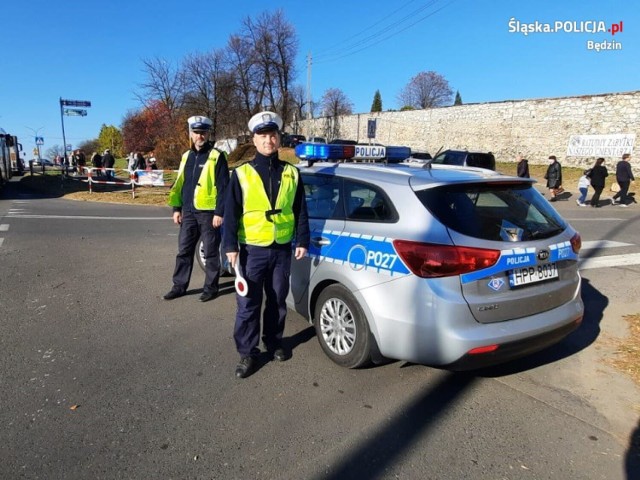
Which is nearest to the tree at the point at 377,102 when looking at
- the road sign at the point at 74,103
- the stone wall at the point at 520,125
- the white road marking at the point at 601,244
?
the stone wall at the point at 520,125

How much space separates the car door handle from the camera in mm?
3454

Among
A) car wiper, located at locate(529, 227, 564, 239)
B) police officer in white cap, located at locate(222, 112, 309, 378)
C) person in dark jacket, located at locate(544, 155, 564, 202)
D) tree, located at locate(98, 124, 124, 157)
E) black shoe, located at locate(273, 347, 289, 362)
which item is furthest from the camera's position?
tree, located at locate(98, 124, 124, 157)

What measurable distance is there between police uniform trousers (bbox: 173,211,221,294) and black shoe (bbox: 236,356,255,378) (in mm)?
1759

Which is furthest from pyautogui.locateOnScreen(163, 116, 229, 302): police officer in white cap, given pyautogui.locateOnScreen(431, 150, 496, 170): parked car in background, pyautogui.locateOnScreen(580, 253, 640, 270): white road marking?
pyautogui.locateOnScreen(431, 150, 496, 170): parked car in background

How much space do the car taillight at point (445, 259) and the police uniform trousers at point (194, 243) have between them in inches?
107

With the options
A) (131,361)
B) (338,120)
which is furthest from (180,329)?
(338,120)

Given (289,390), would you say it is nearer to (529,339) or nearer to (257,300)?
(257,300)

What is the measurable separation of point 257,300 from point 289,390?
2.29ft

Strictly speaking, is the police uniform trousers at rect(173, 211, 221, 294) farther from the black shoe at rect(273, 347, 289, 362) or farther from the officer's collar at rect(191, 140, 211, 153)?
the black shoe at rect(273, 347, 289, 362)

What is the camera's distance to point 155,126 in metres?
39.9

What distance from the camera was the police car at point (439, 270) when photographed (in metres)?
2.76

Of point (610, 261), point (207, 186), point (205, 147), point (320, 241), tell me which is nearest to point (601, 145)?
point (610, 261)

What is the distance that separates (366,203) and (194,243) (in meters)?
2.47

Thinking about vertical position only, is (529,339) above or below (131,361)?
above
